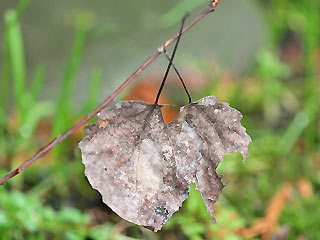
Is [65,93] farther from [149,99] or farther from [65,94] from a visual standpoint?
[149,99]

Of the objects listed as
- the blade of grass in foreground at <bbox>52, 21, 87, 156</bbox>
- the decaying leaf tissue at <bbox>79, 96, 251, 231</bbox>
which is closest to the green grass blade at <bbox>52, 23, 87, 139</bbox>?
the blade of grass in foreground at <bbox>52, 21, 87, 156</bbox>

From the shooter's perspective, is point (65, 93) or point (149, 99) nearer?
point (65, 93)

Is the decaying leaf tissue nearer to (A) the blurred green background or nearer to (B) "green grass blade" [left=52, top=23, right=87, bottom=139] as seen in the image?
(A) the blurred green background

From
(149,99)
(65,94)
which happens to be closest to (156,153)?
(65,94)

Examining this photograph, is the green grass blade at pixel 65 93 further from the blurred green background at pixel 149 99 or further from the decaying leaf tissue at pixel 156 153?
the decaying leaf tissue at pixel 156 153

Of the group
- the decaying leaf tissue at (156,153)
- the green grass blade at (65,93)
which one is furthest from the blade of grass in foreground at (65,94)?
the decaying leaf tissue at (156,153)

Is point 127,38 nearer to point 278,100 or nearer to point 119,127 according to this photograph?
point 278,100
